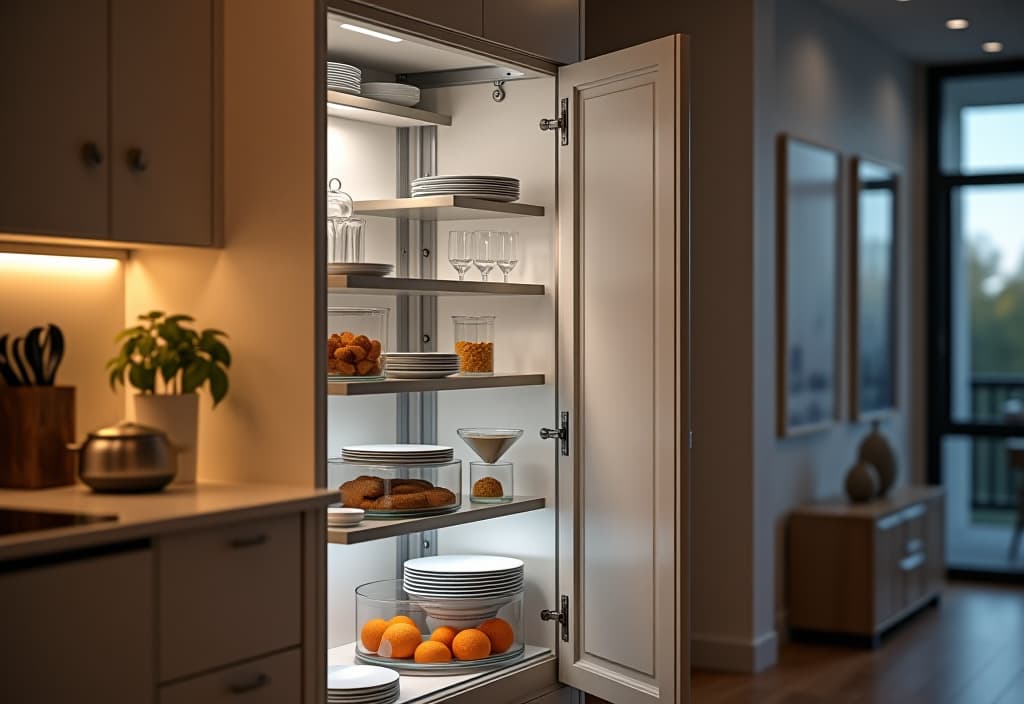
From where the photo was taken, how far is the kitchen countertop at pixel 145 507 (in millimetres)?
1987

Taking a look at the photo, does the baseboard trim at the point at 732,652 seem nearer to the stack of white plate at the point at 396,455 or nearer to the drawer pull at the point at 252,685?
the stack of white plate at the point at 396,455

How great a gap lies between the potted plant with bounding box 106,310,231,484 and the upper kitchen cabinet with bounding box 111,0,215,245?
0.20 metres

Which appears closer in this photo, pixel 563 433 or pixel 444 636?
pixel 444 636

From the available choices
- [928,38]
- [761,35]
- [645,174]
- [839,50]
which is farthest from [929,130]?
[645,174]

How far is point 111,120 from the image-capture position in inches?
97.7

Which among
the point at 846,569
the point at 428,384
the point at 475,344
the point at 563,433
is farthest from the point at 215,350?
the point at 846,569

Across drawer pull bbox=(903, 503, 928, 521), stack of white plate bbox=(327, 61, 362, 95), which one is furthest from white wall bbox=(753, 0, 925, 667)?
stack of white plate bbox=(327, 61, 362, 95)

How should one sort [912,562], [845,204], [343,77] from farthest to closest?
[845,204]
[912,562]
[343,77]

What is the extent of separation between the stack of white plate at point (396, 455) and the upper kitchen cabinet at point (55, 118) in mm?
930

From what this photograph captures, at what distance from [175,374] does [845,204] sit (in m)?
4.26

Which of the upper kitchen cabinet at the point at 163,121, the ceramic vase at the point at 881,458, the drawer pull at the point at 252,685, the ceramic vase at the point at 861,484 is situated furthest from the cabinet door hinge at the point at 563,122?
the ceramic vase at the point at 881,458

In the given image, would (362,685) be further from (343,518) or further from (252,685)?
(252,685)

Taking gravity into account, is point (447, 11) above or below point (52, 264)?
above

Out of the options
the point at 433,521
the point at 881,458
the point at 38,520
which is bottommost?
the point at 881,458
